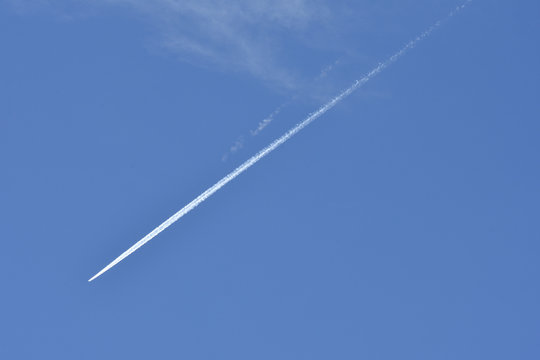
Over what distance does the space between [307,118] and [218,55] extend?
288 centimetres

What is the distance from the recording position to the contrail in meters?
18.3

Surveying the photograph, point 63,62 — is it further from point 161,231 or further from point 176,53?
point 161,231

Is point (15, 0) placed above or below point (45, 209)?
above

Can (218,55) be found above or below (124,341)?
above

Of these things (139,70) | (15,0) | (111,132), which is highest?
(15,0)

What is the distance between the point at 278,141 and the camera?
61.8 feet

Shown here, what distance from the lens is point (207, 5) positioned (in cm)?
1922

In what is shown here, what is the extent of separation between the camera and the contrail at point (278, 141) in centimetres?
1830

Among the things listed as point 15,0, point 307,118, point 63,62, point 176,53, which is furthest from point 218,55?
Answer: point 15,0

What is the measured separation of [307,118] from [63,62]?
6.62 m

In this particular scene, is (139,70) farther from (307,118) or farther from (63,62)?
(307,118)

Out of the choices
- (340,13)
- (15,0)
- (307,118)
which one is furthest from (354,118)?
(15,0)

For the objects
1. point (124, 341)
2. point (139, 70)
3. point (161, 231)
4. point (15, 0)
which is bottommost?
point (124, 341)

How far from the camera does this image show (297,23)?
63.2ft
